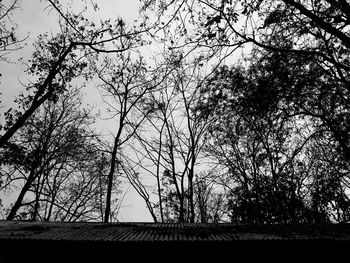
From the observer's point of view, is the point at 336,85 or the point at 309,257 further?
the point at 336,85

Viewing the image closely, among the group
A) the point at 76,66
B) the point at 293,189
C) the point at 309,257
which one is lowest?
the point at 309,257

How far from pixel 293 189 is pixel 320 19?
11.6 m

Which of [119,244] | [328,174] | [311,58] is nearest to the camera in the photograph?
[119,244]

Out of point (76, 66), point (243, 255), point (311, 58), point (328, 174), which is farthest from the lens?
point (328, 174)

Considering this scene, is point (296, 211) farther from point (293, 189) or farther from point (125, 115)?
point (125, 115)

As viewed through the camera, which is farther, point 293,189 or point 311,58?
point 293,189

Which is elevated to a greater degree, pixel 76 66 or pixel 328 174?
pixel 76 66

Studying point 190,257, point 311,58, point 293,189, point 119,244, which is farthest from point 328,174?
point 119,244

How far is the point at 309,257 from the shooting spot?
6.33 meters

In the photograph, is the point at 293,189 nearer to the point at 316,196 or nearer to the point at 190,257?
the point at 316,196

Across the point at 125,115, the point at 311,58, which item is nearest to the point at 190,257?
the point at 311,58

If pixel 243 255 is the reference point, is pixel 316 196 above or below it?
above

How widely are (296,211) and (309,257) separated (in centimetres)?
1118

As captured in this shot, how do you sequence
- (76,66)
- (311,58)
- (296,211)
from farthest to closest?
(296,211) → (76,66) → (311,58)
